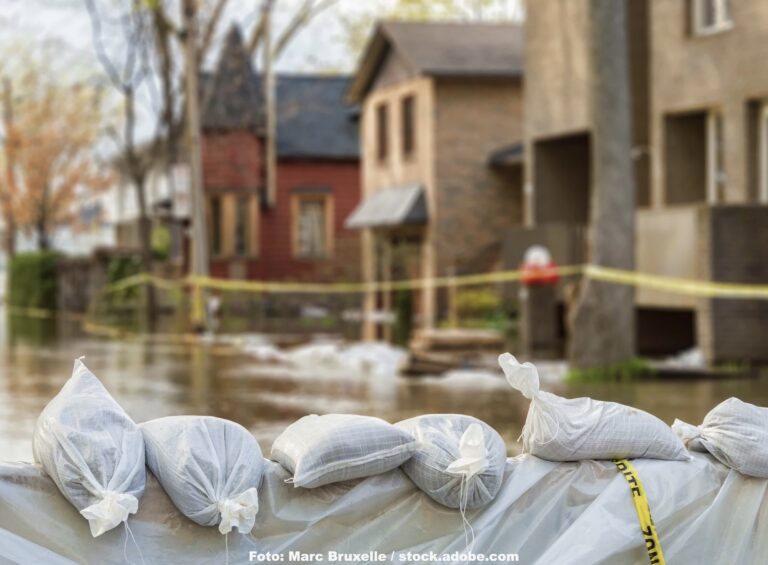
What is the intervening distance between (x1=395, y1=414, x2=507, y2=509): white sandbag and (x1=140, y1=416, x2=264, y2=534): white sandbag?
557 mm

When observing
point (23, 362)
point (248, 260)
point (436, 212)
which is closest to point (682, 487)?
point (23, 362)

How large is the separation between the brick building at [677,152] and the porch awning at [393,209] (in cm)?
762

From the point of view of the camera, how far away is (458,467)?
16.8 feet

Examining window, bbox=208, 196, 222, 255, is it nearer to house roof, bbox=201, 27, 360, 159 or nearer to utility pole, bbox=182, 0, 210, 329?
house roof, bbox=201, 27, 360, 159

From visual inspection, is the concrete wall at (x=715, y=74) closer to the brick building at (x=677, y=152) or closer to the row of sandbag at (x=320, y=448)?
the brick building at (x=677, y=152)

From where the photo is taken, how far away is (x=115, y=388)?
16.2 m

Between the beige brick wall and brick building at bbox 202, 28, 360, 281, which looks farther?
brick building at bbox 202, 28, 360, 281

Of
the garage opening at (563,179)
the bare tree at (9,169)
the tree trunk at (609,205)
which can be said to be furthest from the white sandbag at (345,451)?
the bare tree at (9,169)

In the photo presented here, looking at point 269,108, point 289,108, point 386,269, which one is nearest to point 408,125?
point 386,269

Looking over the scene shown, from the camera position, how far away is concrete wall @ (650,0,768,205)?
67.7 ft

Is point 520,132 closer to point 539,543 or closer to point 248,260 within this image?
point 248,260

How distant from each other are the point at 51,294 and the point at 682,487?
1491 inches

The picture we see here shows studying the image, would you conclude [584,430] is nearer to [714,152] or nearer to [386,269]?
[714,152]

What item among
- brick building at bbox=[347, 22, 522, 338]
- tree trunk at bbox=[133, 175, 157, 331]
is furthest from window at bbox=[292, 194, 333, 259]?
brick building at bbox=[347, 22, 522, 338]
